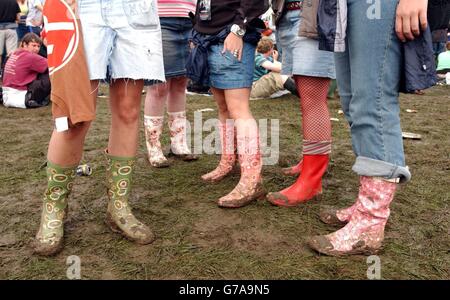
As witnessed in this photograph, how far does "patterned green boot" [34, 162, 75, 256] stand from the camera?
180 cm

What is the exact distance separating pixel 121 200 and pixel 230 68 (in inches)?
35.9

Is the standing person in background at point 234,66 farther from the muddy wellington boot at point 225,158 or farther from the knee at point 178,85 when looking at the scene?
the knee at point 178,85

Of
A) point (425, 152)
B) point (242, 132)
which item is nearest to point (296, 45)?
point (242, 132)

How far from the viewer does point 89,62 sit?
172 centimetres

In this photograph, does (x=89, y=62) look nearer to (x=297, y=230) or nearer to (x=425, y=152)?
(x=297, y=230)

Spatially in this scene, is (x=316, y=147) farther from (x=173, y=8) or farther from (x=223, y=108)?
(x=173, y=8)

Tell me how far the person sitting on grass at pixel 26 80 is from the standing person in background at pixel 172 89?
2967mm

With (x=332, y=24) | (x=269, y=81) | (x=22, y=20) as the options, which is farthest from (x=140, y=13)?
(x=22, y=20)

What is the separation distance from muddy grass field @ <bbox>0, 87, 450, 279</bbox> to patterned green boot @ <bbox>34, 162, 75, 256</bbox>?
0.06 m

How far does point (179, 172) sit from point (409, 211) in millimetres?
1533

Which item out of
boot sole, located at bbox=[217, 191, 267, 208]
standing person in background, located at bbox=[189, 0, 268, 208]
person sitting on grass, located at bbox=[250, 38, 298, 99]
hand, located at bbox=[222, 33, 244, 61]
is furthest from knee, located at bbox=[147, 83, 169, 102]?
person sitting on grass, located at bbox=[250, 38, 298, 99]

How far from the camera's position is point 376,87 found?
5.39 feet

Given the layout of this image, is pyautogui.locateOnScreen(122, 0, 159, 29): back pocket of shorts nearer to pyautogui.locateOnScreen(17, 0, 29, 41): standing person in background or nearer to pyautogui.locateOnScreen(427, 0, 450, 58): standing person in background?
pyautogui.locateOnScreen(427, 0, 450, 58): standing person in background

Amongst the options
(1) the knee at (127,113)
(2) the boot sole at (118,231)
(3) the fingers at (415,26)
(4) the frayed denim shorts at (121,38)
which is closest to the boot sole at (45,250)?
(2) the boot sole at (118,231)
